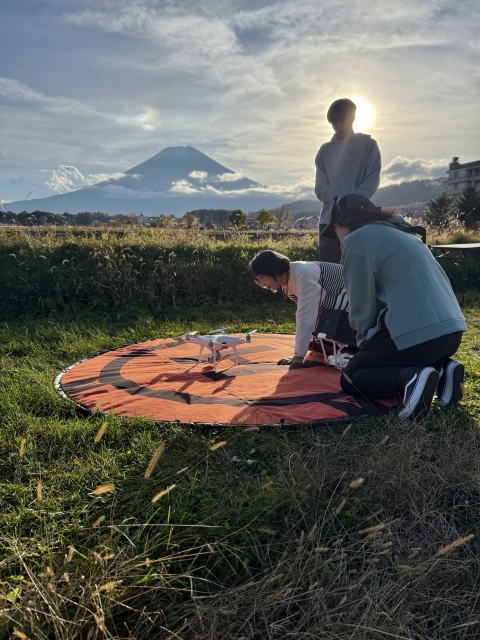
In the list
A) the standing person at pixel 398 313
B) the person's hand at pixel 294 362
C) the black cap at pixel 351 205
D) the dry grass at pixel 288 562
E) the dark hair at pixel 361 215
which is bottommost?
the dry grass at pixel 288 562

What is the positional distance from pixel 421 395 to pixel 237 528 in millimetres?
1364

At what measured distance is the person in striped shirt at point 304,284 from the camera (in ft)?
11.6

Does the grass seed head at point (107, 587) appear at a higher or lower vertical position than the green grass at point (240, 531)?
higher

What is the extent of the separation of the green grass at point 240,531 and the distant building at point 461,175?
55.9 m

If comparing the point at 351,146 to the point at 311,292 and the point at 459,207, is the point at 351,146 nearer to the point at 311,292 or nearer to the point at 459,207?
the point at 311,292

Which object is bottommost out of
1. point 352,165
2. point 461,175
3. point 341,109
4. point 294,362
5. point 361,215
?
point 294,362

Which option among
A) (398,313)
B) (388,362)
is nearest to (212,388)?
(388,362)

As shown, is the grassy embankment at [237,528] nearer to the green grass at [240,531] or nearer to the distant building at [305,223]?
the green grass at [240,531]

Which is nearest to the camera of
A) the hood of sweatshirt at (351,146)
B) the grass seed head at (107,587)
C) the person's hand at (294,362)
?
the grass seed head at (107,587)

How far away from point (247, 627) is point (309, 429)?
1323 millimetres

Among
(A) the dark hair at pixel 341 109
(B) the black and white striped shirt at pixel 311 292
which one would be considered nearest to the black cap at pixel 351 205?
(B) the black and white striped shirt at pixel 311 292

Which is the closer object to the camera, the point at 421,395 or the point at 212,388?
the point at 421,395

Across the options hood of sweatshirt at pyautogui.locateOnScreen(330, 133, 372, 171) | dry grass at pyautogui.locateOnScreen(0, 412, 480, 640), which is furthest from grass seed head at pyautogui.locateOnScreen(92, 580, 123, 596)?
hood of sweatshirt at pyautogui.locateOnScreen(330, 133, 372, 171)

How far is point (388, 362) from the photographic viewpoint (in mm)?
2771
